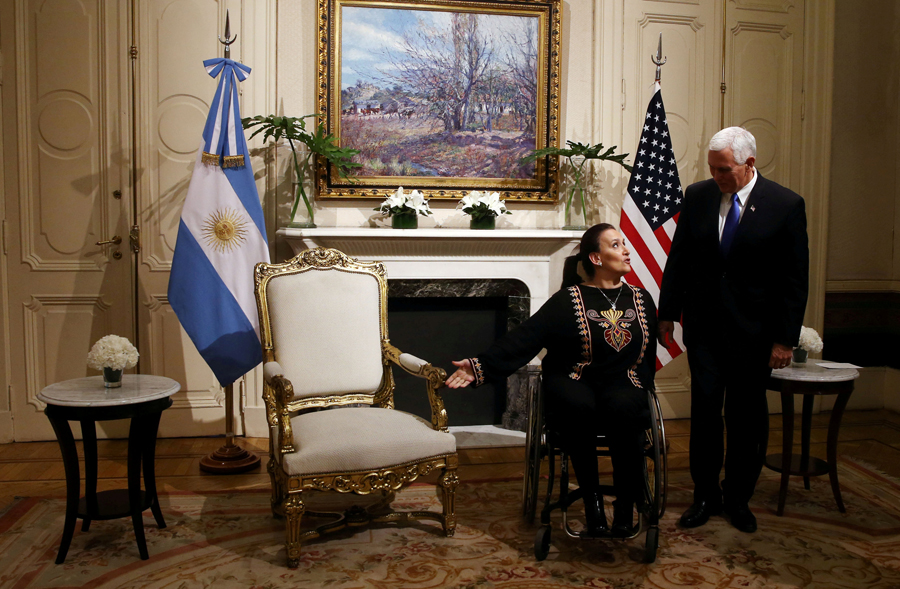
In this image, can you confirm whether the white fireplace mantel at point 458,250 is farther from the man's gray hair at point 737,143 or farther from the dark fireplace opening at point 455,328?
the man's gray hair at point 737,143

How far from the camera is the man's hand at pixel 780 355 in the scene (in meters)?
3.00

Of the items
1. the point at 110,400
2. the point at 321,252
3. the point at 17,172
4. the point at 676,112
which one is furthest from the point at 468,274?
the point at 17,172

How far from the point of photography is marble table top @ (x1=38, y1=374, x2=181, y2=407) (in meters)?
2.65

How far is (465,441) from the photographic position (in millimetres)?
4422

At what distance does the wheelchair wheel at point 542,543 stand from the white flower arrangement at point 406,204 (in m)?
2.10

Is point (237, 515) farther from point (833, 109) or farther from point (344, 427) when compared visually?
point (833, 109)

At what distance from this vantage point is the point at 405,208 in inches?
166

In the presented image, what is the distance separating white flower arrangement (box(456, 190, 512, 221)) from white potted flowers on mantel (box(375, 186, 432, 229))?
0.79 feet

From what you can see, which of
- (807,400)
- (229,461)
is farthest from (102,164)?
(807,400)

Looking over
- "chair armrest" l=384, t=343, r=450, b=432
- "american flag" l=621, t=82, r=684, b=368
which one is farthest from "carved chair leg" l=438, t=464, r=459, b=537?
"american flag" l=621, t=82, r=684, b=368

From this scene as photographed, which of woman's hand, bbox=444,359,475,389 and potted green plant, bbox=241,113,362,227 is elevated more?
potted green plant, bbox=241,113,362,227

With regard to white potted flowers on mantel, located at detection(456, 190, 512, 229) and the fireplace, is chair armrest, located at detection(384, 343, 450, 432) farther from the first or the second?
white potted flowers on mantel, located at detection(456, 190, 512, 229)

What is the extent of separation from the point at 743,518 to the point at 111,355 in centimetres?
268

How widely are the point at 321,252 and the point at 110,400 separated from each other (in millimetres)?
1107
